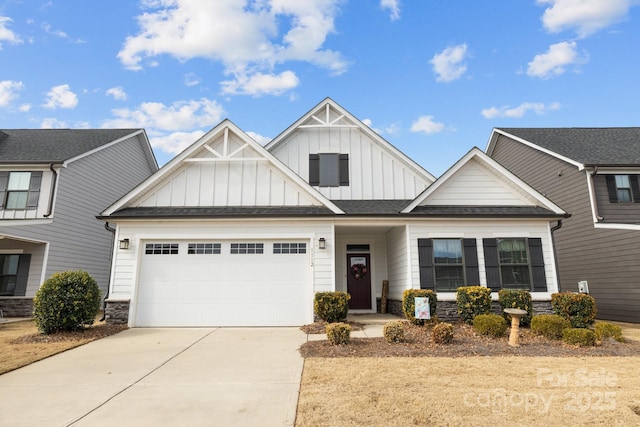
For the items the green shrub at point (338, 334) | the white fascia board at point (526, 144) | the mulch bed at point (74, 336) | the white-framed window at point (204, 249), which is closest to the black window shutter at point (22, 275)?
the mulch bed at point (74, 336)

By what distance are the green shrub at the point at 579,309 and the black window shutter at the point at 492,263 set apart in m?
1.65

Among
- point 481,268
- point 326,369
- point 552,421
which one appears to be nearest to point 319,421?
point 326,369

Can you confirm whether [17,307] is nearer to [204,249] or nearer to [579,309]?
[204,249]

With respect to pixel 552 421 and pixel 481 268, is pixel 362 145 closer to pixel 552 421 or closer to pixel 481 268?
pixel 481 268

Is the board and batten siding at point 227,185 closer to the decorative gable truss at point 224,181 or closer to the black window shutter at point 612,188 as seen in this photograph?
the decorative gable truss at point 224,181

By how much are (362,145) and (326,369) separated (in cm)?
969

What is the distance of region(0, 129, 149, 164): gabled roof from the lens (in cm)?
1384

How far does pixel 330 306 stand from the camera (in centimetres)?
933

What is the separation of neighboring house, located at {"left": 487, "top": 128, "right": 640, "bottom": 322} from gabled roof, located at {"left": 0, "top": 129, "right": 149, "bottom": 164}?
1985 cm

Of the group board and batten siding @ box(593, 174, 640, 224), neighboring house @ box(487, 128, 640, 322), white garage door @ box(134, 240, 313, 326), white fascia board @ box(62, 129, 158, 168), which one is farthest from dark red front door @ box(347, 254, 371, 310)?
white fascia board @ box(62, 129, 158, 168)

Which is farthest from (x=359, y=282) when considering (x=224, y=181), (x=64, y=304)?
(x=64, y=304)

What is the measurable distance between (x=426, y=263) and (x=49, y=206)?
14.0 metres

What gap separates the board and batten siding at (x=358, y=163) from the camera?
13.0 m

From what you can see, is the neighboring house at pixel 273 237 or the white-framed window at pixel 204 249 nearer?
the neighboring house at pixel 273 237
